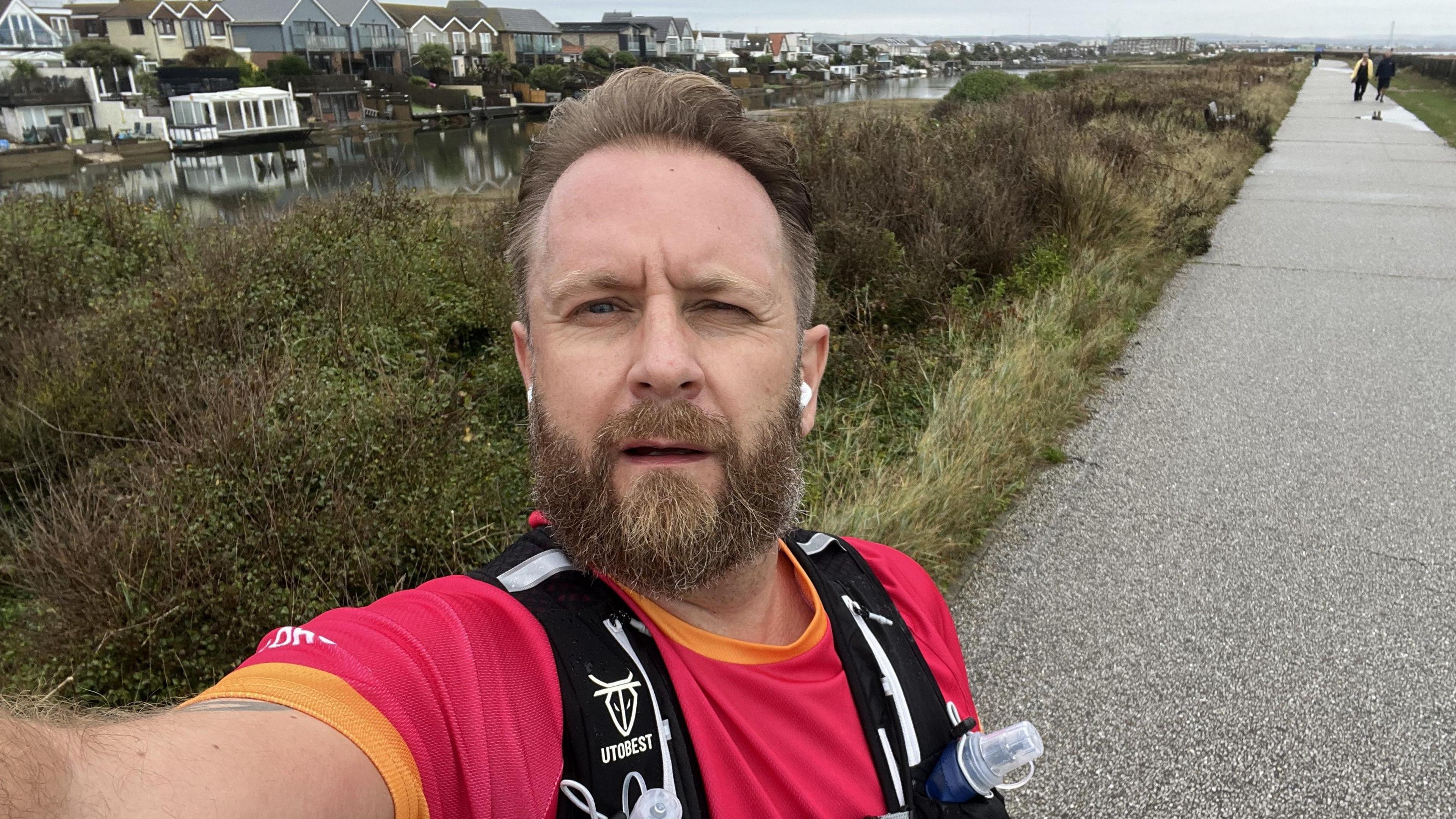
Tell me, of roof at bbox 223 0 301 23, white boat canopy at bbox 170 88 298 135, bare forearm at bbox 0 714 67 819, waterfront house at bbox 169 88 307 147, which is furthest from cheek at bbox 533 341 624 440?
roof at bbox 223 0 301 23

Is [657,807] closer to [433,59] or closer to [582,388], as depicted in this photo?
[582,388]

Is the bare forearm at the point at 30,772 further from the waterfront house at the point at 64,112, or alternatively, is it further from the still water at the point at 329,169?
the waterfront house at the point at 64,112

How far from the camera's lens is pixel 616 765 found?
1.12 metres

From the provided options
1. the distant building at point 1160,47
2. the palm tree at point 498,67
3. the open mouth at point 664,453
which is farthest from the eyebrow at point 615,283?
the distant building at point 1160,47

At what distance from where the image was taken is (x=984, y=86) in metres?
27.4

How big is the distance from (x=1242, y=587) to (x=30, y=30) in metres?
86.1

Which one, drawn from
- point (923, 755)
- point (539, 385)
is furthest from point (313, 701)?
point (923, 755)

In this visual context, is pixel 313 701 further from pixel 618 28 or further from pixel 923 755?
pixel 618 28

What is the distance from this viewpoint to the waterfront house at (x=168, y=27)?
2749 inches

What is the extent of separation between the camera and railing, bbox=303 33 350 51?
70.2 metres

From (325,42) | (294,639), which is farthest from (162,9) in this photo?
(294,639)

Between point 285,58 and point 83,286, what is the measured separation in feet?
224

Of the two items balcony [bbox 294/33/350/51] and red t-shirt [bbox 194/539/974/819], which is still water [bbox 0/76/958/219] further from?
balcony [bbox 294/33/350/51]

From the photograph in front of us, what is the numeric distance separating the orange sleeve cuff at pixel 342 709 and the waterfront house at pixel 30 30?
74201 mm
